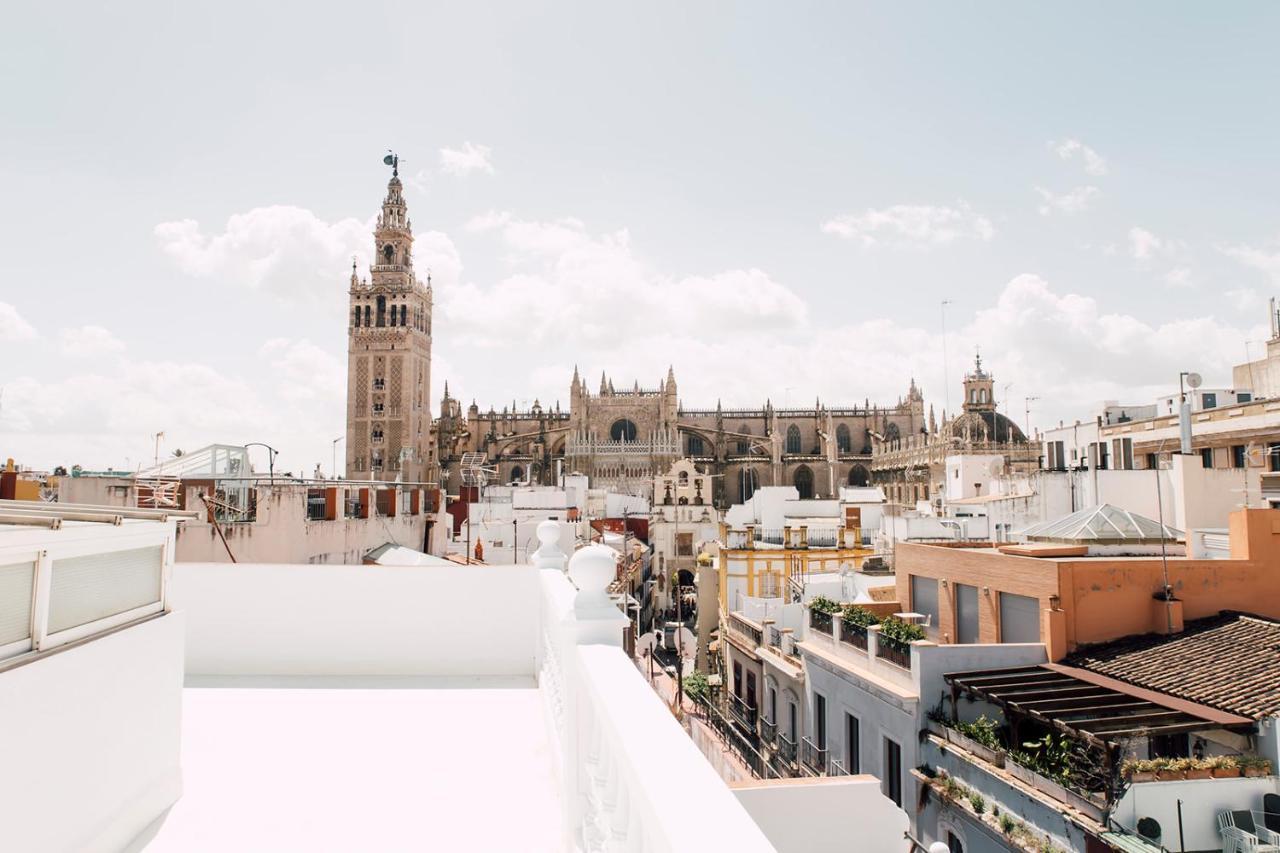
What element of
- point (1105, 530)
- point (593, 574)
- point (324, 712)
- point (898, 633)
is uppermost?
point (593, 574)

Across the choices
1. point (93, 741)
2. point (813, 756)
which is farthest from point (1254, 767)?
point (93, 741)

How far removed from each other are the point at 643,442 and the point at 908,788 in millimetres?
49181

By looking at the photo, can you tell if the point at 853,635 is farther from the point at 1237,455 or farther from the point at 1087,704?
the point at 1237,455

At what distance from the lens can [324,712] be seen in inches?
216

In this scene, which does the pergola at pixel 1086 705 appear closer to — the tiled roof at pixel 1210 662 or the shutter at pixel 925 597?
the tiled roof at pixel 1210 662

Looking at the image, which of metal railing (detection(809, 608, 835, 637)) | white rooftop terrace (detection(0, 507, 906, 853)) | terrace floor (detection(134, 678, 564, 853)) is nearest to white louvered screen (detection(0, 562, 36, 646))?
white rooftop terrace (detection(0, 507, 906, 853))

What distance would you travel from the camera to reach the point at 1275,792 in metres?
9.10

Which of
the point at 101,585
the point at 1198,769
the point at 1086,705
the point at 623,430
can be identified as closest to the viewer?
the point at 101,585

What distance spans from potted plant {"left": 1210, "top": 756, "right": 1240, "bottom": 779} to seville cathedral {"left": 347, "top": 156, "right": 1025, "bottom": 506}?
48.2 metres

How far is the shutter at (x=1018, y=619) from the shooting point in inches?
488

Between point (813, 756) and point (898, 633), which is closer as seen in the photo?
point (898, 633)

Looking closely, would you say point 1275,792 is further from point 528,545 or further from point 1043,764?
point 528,545

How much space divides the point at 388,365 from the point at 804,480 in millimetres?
31049

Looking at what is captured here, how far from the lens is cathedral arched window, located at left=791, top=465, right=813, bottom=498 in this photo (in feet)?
202
